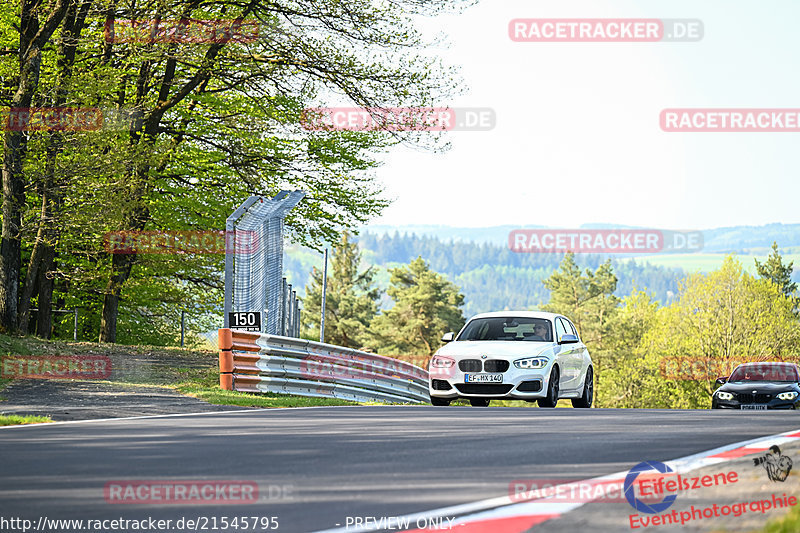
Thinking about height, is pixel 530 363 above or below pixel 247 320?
below

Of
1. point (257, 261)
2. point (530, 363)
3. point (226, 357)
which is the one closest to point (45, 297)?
point (257, 261)

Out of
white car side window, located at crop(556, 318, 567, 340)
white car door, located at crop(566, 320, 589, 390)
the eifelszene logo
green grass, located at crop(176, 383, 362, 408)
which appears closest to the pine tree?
white car door, located at crop(566, 320, 589, 390)

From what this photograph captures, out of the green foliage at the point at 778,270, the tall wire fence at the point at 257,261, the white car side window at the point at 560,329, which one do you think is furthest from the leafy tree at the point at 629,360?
the white car side window at the point at 560,329

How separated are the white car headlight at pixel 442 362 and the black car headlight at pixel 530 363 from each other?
3.36ft

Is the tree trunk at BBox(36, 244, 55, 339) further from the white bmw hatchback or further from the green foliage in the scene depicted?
the green foliage

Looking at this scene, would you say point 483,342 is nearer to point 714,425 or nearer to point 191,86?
point 714,425

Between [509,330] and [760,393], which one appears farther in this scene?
[760,393]

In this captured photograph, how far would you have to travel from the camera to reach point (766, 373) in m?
22.5

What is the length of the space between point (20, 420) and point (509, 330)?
8.32m

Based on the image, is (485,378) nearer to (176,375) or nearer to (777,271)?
(176,375)

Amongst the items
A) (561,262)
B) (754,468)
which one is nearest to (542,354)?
(754,468)

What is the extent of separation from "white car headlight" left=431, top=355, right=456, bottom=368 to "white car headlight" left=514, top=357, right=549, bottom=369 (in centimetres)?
102

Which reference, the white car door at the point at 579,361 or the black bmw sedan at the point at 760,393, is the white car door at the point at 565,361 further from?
the black bmw sedan at the point at 760,393

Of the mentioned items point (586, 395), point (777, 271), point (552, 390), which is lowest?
point (586, 395)
